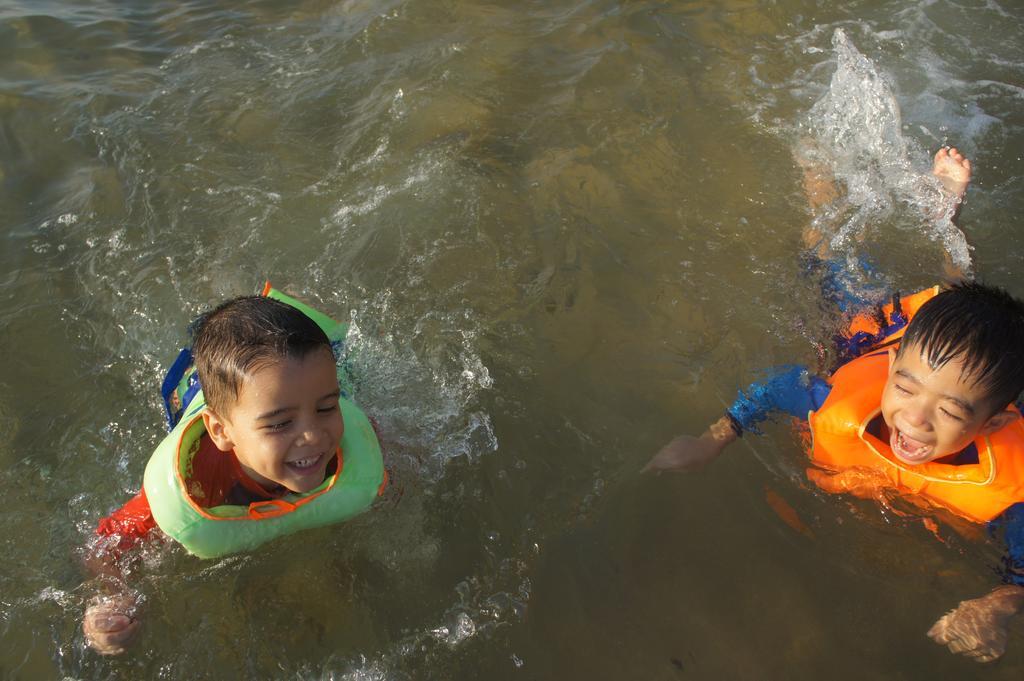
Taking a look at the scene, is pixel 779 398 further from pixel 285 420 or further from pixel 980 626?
pixel 285 420

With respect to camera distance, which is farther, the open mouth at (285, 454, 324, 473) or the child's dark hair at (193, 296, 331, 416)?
the open mouth at (285, 454, 324, 473)

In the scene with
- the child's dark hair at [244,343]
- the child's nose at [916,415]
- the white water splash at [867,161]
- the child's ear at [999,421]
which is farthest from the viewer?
the white water splash at [867,161]

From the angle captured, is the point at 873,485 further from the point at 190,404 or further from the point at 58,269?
the point at 58,269

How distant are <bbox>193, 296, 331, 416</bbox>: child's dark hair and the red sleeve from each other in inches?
24.3

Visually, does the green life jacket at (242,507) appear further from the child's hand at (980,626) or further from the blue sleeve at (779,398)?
the child's hand at (980,626)

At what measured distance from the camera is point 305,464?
2975 mm

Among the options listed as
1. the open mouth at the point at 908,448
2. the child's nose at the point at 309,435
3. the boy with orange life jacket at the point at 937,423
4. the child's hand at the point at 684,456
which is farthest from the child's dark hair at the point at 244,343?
the open mouth at the point at 908,448

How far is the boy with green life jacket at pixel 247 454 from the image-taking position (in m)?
2.77

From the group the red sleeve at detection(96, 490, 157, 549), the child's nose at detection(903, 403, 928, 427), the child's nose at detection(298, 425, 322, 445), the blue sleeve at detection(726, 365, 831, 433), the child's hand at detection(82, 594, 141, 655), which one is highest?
the child's nose at detection(298, 425, 322, 445)

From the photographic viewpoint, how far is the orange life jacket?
3207 mm

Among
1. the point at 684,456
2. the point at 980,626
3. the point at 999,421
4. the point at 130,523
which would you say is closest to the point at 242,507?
the point at 130,523

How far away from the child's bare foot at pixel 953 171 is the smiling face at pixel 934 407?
1873 mm

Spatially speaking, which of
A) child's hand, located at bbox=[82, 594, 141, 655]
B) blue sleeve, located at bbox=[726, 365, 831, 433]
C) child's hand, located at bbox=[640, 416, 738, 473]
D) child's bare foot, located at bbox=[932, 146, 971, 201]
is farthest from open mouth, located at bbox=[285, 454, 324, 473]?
child's bare foot, located at bbox=[932, 146, 971, 201]

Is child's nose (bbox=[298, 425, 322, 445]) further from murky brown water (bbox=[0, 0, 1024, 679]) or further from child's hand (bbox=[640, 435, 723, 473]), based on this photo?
child's hand (bbox=[640, 435, 723, 473])
